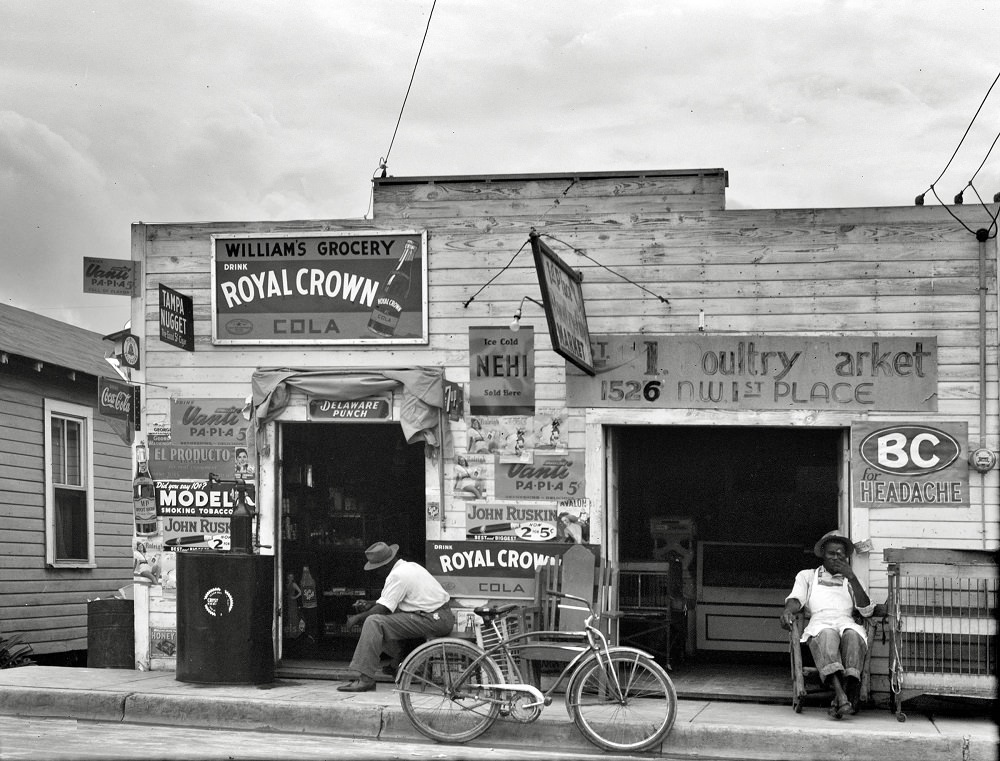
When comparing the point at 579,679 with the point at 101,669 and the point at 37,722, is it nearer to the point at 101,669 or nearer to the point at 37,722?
the point at 37,722

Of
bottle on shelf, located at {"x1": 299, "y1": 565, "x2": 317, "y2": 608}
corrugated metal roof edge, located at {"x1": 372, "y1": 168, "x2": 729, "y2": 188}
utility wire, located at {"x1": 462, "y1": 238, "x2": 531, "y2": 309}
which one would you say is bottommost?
bottle on shelf, located at {"x1": 299, "y1": 565, "x2": 317, "y2": 608}

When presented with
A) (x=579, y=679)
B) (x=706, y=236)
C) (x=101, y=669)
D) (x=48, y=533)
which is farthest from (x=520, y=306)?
(x=48, y=533)

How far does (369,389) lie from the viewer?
38.1 feet

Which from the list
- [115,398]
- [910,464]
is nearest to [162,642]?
[115,398]

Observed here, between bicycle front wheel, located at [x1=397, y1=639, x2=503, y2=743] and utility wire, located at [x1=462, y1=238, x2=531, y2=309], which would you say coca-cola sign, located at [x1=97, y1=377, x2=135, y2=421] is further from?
bicycle front wheel, located at [x1=397, y1=639, x2=503, y2=743]

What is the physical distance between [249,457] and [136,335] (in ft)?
5.36

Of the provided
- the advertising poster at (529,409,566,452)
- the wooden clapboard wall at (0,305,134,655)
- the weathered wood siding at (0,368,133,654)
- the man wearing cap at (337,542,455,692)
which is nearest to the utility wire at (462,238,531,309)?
the advertising poster at (529,409,566,452)

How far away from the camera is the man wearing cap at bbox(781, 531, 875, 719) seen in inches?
390

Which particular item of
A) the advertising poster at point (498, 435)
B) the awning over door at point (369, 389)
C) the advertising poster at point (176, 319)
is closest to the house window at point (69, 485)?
the advertising poster at point (176, 319)

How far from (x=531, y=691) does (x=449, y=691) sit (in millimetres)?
605

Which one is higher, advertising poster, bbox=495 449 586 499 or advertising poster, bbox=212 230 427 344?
advertising poster, bbox=212 230 427 344

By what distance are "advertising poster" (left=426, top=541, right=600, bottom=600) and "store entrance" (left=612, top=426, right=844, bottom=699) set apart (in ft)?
6.20

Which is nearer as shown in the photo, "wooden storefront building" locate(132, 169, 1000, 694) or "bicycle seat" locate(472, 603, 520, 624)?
"bicycle seat" locate(472, 603, 520, 624)

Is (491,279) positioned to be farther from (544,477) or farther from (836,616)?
(836,616)
